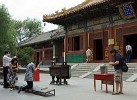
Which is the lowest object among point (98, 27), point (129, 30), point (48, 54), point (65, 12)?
point (48, 54)

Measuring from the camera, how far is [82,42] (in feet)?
81.7

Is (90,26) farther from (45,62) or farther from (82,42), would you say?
(45,62)

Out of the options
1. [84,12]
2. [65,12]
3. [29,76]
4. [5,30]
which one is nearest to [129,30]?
[84,12]

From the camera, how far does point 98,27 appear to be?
23375 mm

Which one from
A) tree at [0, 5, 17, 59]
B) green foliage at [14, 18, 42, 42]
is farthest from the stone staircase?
green foliage at [14, 18, 42, 42]

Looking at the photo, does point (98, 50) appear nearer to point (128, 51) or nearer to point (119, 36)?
point (119, 36)

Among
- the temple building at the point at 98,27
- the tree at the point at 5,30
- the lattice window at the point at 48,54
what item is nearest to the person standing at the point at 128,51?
the temple building at the point at 98,27

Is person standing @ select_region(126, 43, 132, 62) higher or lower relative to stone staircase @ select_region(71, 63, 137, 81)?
higher

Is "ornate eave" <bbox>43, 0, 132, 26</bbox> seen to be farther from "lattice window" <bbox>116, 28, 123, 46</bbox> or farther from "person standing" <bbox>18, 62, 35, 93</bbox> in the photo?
"person standing" <bbox>18, 62, 35, 93</bbox>

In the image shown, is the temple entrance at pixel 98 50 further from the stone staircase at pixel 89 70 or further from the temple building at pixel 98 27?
the stone staircase at pixel 89 70

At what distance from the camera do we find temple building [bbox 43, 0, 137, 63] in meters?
20.5

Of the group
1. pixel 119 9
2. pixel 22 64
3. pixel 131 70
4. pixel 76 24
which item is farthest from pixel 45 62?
pixel 131 70

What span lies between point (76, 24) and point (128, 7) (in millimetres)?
6461

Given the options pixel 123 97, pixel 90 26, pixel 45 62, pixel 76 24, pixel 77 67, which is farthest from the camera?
pixel 45 62
